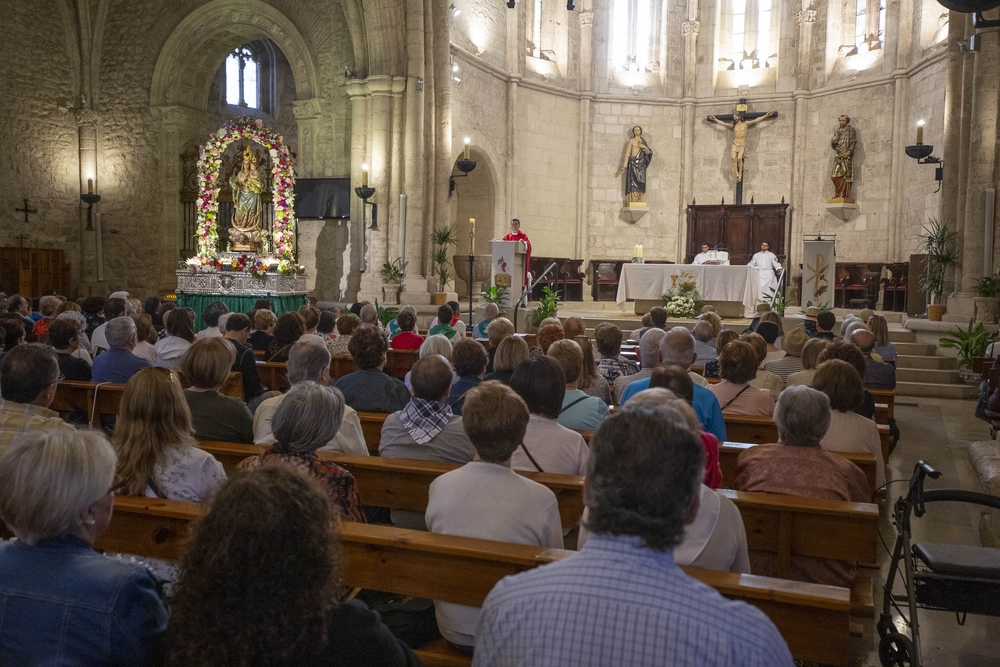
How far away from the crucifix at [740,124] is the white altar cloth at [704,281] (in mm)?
5169

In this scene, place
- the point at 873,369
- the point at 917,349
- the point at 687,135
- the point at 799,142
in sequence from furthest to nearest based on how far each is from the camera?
the point at 687,135 → the point at 799,142 → the point at 917,349 → the point at 873,369

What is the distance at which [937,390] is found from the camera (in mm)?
9938

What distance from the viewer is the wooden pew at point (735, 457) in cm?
366

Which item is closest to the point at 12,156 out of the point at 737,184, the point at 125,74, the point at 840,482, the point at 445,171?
the point at 125,74

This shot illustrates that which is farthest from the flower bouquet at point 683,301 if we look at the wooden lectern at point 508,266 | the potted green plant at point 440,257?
the potted green plant at point 440,257

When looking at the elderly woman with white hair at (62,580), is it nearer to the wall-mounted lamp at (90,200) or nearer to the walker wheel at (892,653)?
the walker wheel at (892,653)

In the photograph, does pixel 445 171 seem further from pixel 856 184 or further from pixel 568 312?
pixel 856 184

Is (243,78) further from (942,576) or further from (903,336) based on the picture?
(942,576)

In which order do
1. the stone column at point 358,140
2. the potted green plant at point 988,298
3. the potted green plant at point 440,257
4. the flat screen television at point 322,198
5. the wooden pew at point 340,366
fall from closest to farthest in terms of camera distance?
the wooden pew at point 340,366 → the potted green plant at point 988,298 → the stone column at point 358,140 → the potted green plant at point 440,257 → the flat screen television at point 322,198

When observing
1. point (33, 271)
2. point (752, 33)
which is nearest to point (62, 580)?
point (33, 271)

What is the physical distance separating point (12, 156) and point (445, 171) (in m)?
7.62

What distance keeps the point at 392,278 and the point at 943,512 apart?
31.6ft

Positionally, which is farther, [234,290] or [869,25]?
[869,25]

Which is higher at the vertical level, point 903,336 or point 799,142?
point 799,142
